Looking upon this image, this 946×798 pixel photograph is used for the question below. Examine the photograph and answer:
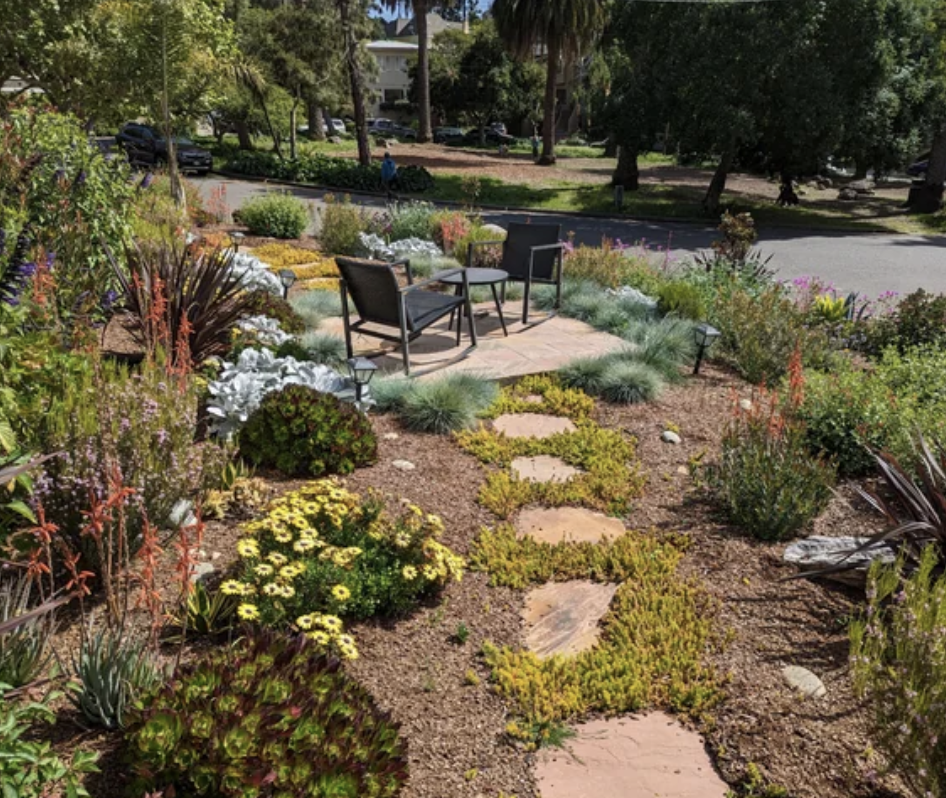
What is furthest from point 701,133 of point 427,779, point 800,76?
point 427,779

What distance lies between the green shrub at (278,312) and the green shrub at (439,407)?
1832 mm

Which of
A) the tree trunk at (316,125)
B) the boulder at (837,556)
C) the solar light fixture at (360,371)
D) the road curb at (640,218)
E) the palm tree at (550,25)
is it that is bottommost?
the road curb at (640,218)

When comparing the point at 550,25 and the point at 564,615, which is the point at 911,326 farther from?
the point at 550,25

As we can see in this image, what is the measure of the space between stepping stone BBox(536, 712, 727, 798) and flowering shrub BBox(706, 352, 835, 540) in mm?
1681

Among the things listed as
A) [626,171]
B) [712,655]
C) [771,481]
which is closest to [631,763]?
[712,655]

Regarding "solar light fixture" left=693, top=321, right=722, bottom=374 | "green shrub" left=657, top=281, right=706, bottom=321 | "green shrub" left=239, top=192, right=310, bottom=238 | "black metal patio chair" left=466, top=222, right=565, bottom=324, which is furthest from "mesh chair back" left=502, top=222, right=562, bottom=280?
"green shrub" left=239, top=192, right=310, bottom=238

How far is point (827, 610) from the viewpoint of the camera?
12.5ft

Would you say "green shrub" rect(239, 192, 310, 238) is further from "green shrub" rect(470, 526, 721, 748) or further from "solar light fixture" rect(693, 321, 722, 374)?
"green shrub" rect(470, 526, 721, 748)

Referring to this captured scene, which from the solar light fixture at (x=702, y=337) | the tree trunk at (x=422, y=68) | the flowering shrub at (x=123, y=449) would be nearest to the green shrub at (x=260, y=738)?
the flowering shrub at (x=123, y=449)

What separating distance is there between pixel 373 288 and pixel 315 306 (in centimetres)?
213

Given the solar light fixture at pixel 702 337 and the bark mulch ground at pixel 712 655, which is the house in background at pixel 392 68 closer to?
the solar light fixture at pixel 702 337

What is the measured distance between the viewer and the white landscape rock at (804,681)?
3.22 m

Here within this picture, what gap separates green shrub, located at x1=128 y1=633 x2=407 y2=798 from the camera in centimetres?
232

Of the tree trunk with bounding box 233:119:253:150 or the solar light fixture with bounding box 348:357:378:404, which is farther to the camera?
the tree trunk with bounding box 233:119:253:150
